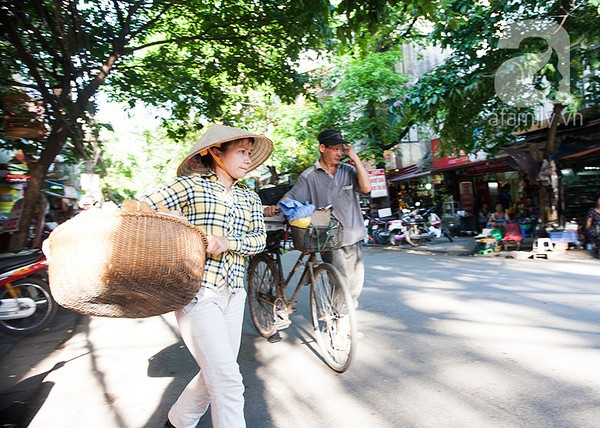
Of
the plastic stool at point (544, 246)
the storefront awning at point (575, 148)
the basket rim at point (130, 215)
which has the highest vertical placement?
the storefront awning at point (575, 148)

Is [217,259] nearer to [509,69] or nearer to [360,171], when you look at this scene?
[360,171]

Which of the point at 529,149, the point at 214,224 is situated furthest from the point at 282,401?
the point at 529,149

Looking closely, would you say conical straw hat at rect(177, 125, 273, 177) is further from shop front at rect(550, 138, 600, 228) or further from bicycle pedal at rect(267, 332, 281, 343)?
shop front at rect(550, 138, 600, 228)

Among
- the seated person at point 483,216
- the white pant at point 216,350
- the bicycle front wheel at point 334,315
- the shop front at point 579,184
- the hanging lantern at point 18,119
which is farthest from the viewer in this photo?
the seated person at point 483,216

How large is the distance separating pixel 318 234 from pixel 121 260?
199cm

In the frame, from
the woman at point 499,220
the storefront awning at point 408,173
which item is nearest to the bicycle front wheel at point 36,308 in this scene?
the woman at point 499,220

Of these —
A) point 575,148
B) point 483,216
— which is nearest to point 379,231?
point 483,216

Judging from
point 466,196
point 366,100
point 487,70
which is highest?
point 366,100

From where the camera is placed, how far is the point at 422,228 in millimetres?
15031

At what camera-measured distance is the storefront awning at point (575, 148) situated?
33.1 feet

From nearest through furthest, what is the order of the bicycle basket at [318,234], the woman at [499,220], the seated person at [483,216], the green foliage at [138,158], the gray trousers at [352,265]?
the bicycle basket at [318,234], the gray trousers at [352,265], the woman at [499,220], the seated person at [483,216], the green foliage at [138,158]

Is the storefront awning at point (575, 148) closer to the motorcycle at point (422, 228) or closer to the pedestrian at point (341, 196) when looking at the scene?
the motorcycle at point (422, 228)

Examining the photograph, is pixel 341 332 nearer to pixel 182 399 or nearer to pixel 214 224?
pixel 182 399

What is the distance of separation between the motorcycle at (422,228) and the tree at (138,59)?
747 centimetres
